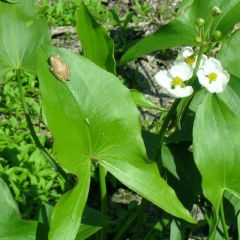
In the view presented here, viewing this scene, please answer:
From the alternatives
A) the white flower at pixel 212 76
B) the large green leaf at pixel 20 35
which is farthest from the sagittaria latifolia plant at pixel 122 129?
the large green leaf at pixel 20 35

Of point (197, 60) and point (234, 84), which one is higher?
point (197, 60)

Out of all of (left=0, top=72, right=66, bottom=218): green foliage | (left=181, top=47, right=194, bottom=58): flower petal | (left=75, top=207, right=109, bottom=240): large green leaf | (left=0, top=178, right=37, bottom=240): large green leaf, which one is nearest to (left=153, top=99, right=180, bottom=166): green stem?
(left=181, top=47, right=194, bottom=58): flower petal

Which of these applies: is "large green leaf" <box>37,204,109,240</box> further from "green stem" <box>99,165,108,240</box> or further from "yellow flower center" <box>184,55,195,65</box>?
"yellow flower center" <box>184,55,195,65</box>

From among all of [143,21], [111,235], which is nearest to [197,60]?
[111,235]

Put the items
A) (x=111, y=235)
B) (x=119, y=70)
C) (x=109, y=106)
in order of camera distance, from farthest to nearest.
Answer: (x=119, y=70)
(x=111, y=235)
(x=109, y=106)

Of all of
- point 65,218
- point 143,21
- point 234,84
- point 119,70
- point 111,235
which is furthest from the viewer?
point 143,21

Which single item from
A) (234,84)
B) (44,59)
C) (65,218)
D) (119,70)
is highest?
(44,59)

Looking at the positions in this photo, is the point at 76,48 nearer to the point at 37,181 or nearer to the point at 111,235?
the point at 37,181
